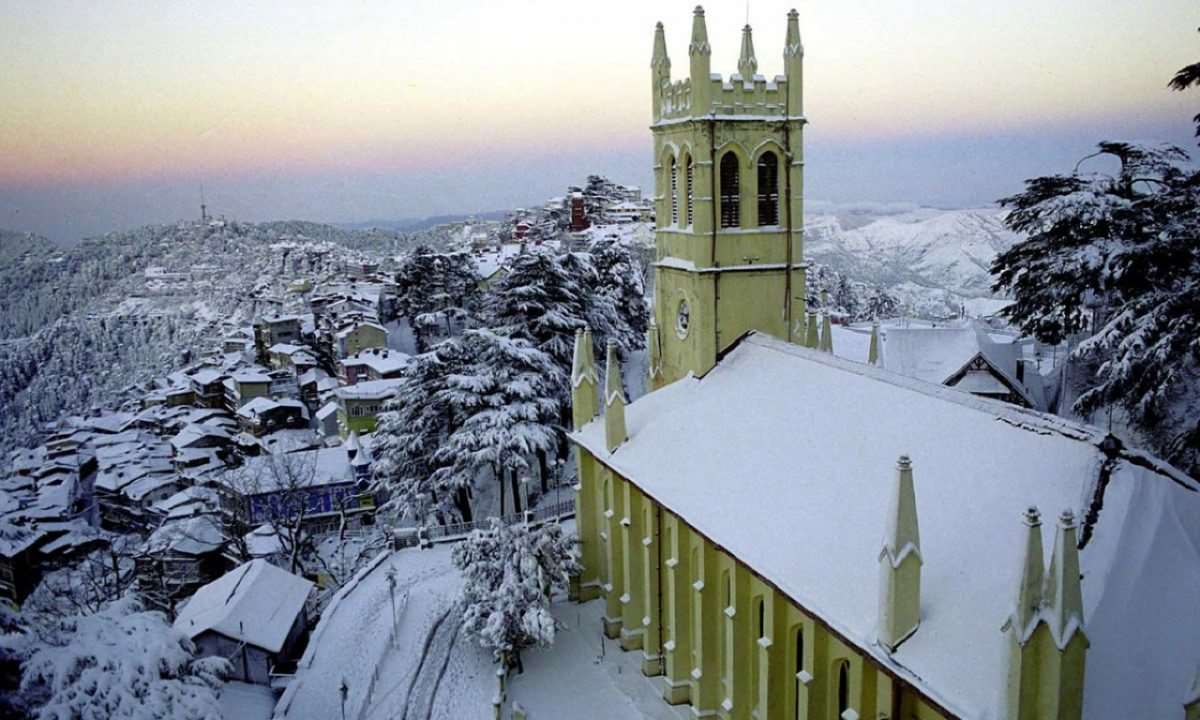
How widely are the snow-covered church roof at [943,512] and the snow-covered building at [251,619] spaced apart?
10.8 metres

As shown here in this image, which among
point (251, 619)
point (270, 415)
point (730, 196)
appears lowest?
point (270, 415)

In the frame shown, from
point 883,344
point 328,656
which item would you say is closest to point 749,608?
point 328,656

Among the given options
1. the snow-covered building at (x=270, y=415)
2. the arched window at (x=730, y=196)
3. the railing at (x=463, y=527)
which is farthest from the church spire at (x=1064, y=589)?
the snow-covered building at (x=270, y=415)

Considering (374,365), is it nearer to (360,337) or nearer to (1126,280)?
(360,337)

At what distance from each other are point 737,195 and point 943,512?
10.9 m

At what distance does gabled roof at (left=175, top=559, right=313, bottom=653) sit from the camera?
67.0 feet

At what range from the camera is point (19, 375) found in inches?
476

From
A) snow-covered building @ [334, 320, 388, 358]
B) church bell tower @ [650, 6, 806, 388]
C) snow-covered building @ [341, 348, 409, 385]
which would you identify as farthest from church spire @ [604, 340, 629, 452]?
snow-covered building @ [334, 320, 388, 358]

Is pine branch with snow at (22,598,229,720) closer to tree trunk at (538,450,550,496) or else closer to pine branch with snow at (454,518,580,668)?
pine branch with snow at (454,518,580,668)

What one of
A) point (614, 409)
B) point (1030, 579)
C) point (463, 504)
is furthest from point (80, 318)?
point (463, 504)

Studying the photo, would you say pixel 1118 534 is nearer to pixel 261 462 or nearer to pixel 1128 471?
pixel 1128 471

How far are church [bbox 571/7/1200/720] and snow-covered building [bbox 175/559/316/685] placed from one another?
8122mm

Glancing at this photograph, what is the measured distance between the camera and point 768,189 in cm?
2097

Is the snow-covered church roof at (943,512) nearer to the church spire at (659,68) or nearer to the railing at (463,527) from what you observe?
the church spire at (659,68)
